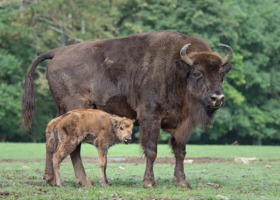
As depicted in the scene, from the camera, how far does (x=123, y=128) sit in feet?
51.4

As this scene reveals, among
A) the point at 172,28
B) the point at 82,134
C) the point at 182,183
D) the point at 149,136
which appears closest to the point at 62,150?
the point at 82,134

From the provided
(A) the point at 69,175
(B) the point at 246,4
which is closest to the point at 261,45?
(B) the point at 246,4

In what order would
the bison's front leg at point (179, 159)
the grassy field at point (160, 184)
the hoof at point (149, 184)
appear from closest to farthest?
the grassy field at point (160, 184) → the hoof at point (149, 184) → the bison's front leg at point (179, 159)

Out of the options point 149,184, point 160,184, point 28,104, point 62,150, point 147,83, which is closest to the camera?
point 62,150

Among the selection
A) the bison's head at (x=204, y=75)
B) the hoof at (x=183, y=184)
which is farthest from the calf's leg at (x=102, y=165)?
the bison's head at (x=204, y=75)

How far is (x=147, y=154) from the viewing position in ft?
53.0

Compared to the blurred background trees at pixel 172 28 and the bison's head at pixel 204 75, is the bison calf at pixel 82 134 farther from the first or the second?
the blurred background trees at pixel 172 28

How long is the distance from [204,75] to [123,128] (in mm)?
1889

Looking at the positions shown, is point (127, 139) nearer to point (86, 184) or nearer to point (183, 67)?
point (86, 184)

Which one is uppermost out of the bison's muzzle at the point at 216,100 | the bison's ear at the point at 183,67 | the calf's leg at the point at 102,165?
the bison's ear at the point at 183,67

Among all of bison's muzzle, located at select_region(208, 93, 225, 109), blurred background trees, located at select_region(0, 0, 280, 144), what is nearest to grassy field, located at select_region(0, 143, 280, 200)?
bison's muzzle, located at select_region(208, 93, 225, 109)

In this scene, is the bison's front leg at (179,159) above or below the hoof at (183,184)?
above

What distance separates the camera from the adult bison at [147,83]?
1585 centimetres

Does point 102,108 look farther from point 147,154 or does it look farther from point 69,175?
point 69,175
